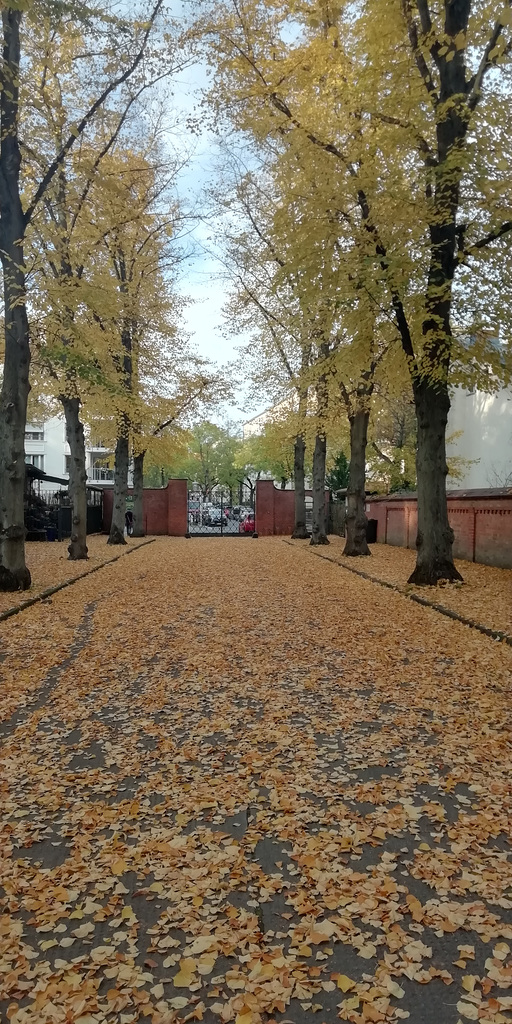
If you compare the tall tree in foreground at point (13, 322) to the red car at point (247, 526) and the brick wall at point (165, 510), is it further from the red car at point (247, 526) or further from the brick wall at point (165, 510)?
the red car at point (247, 526)

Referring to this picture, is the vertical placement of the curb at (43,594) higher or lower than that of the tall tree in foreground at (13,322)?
lower

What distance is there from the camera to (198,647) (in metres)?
7.95

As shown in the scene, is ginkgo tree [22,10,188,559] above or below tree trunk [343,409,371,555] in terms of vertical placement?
above

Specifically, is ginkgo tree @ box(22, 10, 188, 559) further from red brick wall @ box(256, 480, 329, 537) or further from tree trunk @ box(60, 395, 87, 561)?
red brick wall @ box(256, 480, 329, 537)

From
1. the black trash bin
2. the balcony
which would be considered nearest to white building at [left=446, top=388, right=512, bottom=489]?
the black trash bin

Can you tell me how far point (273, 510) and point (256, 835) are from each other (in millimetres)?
33546

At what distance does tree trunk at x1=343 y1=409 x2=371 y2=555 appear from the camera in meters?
19.3

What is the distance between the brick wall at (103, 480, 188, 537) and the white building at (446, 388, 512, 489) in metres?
13.3

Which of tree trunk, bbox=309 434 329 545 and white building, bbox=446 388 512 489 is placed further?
white building, bbox=446 388 512 489

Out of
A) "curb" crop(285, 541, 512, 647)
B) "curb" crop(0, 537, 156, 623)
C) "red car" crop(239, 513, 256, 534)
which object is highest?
"red car" crop(239, 513, 256, 534)

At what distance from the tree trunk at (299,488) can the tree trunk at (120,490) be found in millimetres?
7446

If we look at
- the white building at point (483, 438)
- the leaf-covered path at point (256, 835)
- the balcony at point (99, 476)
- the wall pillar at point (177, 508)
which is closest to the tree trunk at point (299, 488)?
the white building at point (483, 438)

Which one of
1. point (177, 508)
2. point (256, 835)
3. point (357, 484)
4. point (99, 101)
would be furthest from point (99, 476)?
point (256, 835)

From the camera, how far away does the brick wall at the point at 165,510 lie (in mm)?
35781
